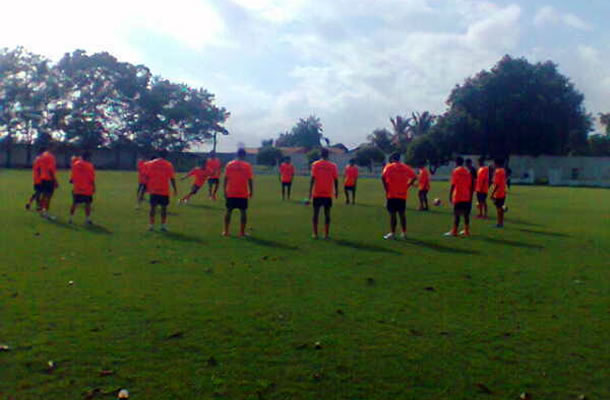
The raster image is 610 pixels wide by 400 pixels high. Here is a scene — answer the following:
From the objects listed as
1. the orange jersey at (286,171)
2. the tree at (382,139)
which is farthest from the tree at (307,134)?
the orange jersey at (286,171)

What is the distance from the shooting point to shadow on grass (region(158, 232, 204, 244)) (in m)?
13.0

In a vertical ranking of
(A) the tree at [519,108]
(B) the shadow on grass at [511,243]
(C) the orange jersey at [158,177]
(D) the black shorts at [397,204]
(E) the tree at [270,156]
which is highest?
(A) the tree at [519,108]

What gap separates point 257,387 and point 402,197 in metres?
8.86

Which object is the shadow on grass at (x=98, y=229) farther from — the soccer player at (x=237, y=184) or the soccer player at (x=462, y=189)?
the soccer player at (x=462, y=189)

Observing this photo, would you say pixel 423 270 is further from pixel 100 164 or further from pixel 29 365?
pixel 100 164

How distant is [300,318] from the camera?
679 centimetres

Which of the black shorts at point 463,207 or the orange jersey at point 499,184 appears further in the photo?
the orange jersey at point 499,184

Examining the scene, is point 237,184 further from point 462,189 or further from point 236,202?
point 462,189

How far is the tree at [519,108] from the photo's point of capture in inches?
2456

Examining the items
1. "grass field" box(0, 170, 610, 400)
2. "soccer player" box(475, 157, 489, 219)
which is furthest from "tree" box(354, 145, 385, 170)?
"grass field" box(0, 170, 610, 400)

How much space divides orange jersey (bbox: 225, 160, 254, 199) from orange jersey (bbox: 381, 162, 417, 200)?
2.77 m

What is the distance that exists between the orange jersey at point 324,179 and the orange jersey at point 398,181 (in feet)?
3.46

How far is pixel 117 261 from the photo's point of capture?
1023 cm

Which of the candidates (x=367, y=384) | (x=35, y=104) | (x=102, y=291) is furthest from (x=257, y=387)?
(x=35, y=104)
